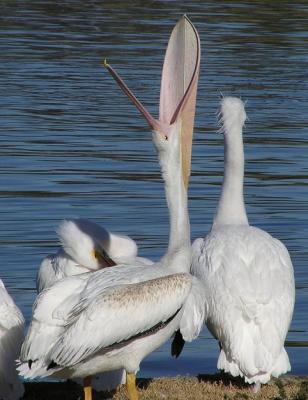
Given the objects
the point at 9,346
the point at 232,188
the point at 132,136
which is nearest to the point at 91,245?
the point at 9,346

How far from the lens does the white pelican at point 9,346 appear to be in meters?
7.90

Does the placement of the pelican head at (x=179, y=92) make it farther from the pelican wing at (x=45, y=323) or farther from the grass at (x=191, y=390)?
the grass at (x=191, y=390)

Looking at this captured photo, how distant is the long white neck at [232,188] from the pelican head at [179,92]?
1604 millimetres

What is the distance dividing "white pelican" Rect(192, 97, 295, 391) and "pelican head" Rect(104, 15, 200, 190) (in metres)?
0.84

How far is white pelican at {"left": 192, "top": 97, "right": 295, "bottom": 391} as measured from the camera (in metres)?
8.29

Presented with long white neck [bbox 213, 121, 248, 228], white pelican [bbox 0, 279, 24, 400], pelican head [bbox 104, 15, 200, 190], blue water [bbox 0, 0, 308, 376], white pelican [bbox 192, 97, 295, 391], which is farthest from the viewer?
blue water [bbox 0, 0, 308, 376]

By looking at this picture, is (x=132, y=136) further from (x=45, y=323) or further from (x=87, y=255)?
(x=45, y=323)

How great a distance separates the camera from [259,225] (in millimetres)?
12805

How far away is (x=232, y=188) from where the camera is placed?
32.1 ft

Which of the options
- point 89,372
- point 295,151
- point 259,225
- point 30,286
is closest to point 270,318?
point 89,372

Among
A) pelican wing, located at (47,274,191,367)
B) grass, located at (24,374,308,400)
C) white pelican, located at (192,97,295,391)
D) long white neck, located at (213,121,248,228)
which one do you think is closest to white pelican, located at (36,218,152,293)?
white pelican, located at (192,97,295,391)

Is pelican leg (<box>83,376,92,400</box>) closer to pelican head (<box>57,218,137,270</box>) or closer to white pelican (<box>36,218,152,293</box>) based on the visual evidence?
white pelican (<box>36,218,152,293</box>)

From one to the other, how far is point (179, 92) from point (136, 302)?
128 cm

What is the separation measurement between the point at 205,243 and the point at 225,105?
136cm
